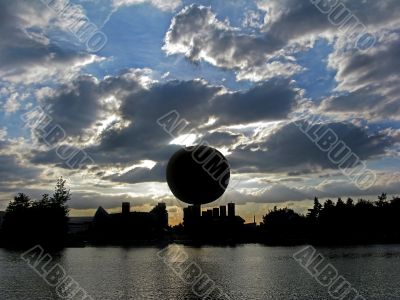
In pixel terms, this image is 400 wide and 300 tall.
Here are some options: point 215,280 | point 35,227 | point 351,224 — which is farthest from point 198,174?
point 351,224

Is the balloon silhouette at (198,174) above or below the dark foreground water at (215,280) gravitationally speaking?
above

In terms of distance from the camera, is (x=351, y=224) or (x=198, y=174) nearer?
(x=198, y=174)

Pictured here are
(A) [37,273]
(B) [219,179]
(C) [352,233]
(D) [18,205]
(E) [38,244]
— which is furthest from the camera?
(C) [352,233]

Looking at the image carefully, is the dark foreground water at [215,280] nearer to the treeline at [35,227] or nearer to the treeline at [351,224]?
the treeline at [35,227]

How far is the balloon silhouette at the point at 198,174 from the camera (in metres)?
68.0

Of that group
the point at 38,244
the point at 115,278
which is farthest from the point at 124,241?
the point at 115,278

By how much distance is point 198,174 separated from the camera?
68.8 m

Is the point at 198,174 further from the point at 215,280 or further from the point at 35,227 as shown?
the point at 35,227

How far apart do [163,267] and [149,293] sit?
27347 mm

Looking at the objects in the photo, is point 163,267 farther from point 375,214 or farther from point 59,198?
point 375,214

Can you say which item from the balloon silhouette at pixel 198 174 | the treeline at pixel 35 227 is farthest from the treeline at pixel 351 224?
the balloon silhouette at pixel 198 174

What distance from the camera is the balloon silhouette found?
68000mm

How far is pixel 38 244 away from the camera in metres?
137

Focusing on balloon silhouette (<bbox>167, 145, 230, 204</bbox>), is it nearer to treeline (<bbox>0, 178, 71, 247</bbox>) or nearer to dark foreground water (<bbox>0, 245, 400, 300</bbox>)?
dark foreground water (<bbox>0, 245, 400, 300</bbox>)
